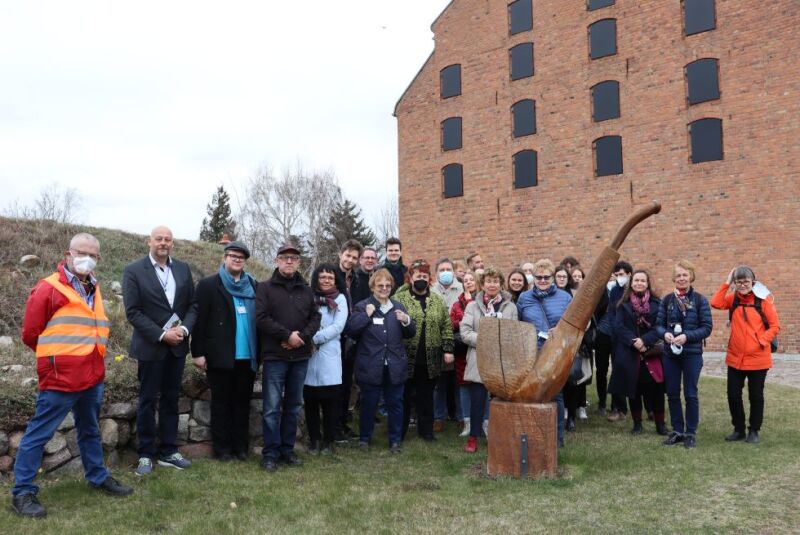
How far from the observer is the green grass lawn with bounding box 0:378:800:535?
13.1 feet

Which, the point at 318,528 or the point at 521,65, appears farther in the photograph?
the point at 521,65

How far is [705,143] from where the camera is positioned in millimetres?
15367

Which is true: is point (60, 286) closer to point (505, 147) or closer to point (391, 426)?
point (391, 426)

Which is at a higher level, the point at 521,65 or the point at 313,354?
the point at 521,65

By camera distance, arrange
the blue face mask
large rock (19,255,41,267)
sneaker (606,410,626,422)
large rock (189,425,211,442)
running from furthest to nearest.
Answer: large rock (19,255,41,267)
sneaker (606,410,626,422)
the blue face mask
large rock (189,425,211,442)

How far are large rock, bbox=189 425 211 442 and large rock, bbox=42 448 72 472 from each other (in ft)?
3.39

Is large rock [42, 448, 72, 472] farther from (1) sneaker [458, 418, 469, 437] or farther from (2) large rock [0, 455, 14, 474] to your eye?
(1) sneaker [458, 418, 469, 437]

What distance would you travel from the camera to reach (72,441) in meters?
4.92

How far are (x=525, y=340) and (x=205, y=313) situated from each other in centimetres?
281

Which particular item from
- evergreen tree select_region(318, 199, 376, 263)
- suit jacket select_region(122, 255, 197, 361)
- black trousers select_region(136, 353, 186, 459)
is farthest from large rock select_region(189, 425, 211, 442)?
evergreen tree select_region(318, 199, 376, 263)

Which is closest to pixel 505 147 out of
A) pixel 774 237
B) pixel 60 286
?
pixel 774 237

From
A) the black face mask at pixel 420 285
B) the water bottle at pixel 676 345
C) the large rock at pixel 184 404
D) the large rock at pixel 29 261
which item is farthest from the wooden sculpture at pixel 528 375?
the large rock at pixel 29 261

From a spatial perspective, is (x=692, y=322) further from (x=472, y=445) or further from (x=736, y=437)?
(x=472, y=445)

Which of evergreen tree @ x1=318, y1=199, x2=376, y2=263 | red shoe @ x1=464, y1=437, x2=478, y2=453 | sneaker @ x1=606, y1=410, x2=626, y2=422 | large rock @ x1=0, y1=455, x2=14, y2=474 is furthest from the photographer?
evergreen tree @ x1=318, y1=199, x2=376, y2=263
